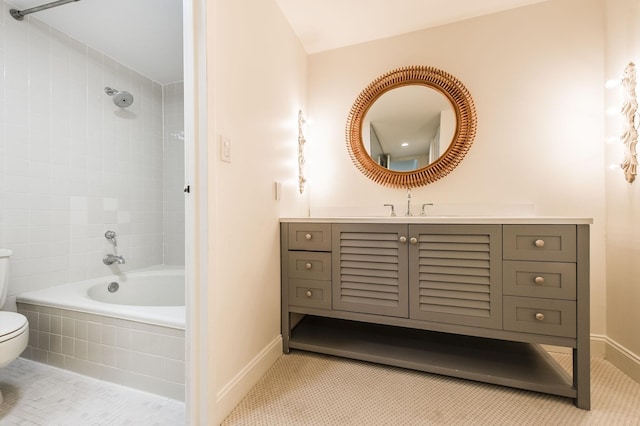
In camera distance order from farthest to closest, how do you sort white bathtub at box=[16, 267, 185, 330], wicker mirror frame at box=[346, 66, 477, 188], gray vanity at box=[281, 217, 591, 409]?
wicker mirror frame at box=[346, 66, 477, 188] → white bathtub at box=[16, 267, 185, 330] → gray vanity at box=[281, 217, 591, 409]

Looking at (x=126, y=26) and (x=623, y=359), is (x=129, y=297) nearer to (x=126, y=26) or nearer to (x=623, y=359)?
(x=126, y=26)

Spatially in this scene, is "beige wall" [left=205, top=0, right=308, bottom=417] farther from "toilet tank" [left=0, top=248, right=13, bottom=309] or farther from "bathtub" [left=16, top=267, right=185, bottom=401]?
"toilet tank" [left=0, top=248, right=13, bottom=309]

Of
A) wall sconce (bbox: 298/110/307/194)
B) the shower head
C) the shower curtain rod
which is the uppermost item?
the shower curtain rod

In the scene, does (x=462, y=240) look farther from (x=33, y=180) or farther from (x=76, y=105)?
(x=76, y=105)

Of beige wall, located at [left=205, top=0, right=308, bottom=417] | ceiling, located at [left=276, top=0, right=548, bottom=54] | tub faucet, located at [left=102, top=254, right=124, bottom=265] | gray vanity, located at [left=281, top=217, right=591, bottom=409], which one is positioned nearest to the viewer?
beige wall, located at [left=205, top=0, right=308, bottom=417]

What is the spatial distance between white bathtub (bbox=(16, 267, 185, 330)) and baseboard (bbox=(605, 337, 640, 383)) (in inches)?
91.4

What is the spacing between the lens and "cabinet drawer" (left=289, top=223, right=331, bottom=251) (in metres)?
1.63

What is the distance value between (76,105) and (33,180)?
0.64 m

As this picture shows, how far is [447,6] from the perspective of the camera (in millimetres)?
1776

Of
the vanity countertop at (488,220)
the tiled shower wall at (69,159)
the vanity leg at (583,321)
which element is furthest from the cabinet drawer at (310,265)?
the tiled shower wall at (69,159)

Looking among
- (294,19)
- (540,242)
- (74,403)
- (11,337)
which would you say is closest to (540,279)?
(540,242)

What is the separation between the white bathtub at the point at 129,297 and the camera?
138 cm

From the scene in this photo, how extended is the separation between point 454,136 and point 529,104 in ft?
1.60

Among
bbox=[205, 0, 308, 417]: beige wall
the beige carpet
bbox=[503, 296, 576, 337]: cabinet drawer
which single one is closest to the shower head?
bbox=[205, 0, 308, 417]: beige wall
